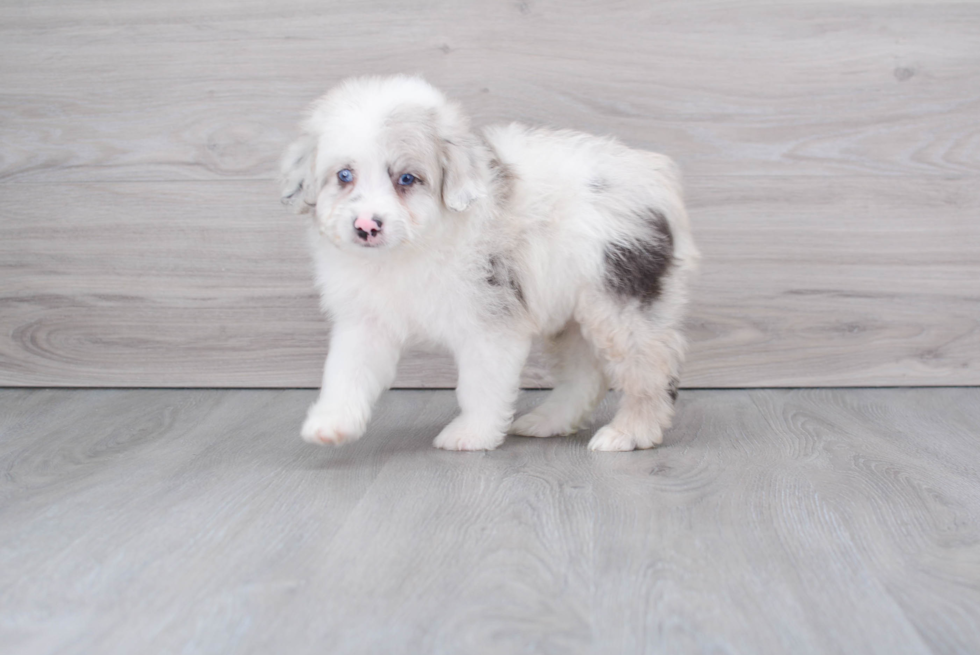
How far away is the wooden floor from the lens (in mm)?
1331

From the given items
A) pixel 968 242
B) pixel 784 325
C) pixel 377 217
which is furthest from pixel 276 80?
pixel 968 242

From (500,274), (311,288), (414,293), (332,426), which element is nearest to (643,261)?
(500,274)

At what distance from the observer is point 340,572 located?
60.3 inches

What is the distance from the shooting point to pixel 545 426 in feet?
8.20

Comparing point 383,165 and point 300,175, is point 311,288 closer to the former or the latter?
point 300,175

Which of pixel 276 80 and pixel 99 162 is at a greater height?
pixel 276 80

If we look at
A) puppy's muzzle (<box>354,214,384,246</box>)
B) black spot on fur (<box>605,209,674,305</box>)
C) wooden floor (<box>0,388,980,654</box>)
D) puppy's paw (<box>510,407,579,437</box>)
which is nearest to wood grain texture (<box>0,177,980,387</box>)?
wooden floor (<box>0,388,980,654</box>)

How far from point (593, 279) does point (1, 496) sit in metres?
1.37

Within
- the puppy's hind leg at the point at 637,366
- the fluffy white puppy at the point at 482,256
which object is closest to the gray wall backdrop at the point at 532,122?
the fluffy white puppy at the point at 482,256

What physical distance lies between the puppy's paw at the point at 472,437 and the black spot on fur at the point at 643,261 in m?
0.45

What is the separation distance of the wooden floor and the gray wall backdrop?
1.83ft

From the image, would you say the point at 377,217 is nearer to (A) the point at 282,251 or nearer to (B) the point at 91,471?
(B) the point at 91,471

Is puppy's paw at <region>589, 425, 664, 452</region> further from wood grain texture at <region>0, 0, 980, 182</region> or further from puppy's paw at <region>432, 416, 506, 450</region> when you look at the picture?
wood grain texture at <region>0, 0, 980, 182</region>

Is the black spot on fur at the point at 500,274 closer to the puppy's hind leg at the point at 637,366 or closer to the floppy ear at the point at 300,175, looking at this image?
the puppy's hind leg at the point at 637,366
